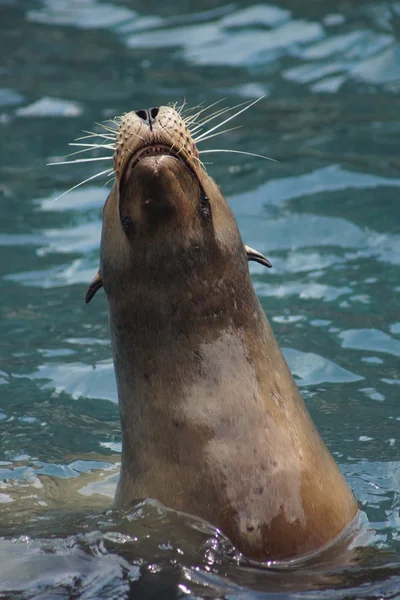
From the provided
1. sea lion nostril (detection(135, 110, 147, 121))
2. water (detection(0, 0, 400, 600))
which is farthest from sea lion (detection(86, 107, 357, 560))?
water (detection(0, 0, 400, 600))

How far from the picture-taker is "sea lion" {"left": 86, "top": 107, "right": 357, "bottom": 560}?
13.6ft

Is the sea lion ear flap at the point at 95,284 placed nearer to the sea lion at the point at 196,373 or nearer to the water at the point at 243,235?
the sea lion at the point at 196,373

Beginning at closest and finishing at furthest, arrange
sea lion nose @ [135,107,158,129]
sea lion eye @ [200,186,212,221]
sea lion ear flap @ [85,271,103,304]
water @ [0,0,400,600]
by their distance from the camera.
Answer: water @ [0,0,400,600] → sea lion nose @ [135,107,158,129] → sea lion eye @ [200,186,212,221] → sea lion ear flap @ [85,271,103,304]

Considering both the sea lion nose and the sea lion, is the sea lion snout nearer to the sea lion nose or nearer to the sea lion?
the sea lion

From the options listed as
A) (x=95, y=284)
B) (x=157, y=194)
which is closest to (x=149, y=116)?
(x=157, y=194)

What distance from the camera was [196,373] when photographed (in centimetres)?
434

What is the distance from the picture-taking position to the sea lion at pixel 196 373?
4137mm

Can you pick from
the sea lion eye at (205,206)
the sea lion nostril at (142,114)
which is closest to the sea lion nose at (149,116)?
the sea lion nostril at (142,114)

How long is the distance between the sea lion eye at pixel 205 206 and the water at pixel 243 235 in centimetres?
114

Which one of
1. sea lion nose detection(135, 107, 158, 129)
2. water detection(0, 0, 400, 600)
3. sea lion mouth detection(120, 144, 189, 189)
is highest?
sea lion nose detection(135, 107, 158, 129)

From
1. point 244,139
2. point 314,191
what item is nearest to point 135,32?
point 244,139

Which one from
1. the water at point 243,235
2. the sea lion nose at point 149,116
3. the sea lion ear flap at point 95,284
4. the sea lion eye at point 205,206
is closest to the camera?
the water at point 243,235

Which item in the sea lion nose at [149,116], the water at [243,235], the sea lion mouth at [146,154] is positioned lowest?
the water at [243,235]

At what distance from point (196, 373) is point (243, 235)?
4.20 m
